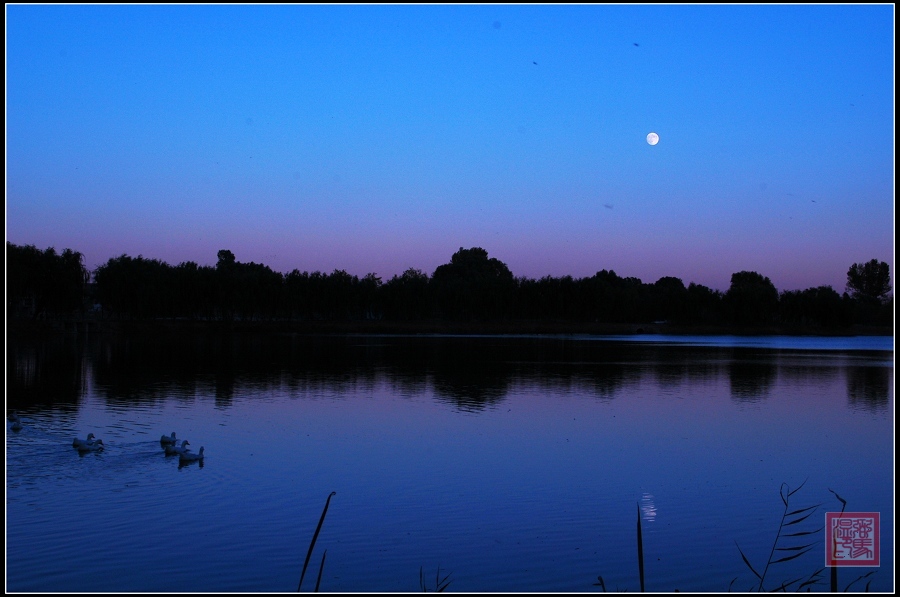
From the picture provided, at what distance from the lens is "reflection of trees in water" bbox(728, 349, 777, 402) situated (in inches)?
941

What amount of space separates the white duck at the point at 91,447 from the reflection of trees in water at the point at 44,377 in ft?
20.1

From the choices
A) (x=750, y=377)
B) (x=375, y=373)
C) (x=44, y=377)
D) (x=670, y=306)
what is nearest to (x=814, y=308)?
(x=670, y=306)

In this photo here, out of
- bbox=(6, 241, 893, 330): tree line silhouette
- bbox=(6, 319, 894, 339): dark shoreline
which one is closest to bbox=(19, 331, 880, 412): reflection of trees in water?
bbox=(6, 319, 894, 339): dark shoreline

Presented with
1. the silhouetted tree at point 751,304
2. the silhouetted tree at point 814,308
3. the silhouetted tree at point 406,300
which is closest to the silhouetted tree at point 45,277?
the silhouetted tree at point 406,300

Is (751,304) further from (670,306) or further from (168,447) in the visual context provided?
(168,447)

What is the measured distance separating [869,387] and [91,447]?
23502 mm

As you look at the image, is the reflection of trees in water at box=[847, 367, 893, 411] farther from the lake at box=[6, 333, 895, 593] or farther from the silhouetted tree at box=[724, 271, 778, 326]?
the silhouetted tree at box=[724, 271, 778, 326]

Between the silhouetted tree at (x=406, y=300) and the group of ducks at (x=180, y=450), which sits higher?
the silhouetted tree at (x=406, y=300)

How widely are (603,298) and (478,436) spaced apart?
77711mm

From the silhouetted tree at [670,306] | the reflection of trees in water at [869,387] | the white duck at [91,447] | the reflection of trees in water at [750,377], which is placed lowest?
the reflection of trees in water at [869,387]

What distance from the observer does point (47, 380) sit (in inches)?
981

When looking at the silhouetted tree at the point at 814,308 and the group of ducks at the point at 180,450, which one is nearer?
the group of ducks at the point at 180,450

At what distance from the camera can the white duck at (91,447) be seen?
12.9m

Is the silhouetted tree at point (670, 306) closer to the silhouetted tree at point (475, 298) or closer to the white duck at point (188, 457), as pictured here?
the silhouetted tree at point (475, 298)
